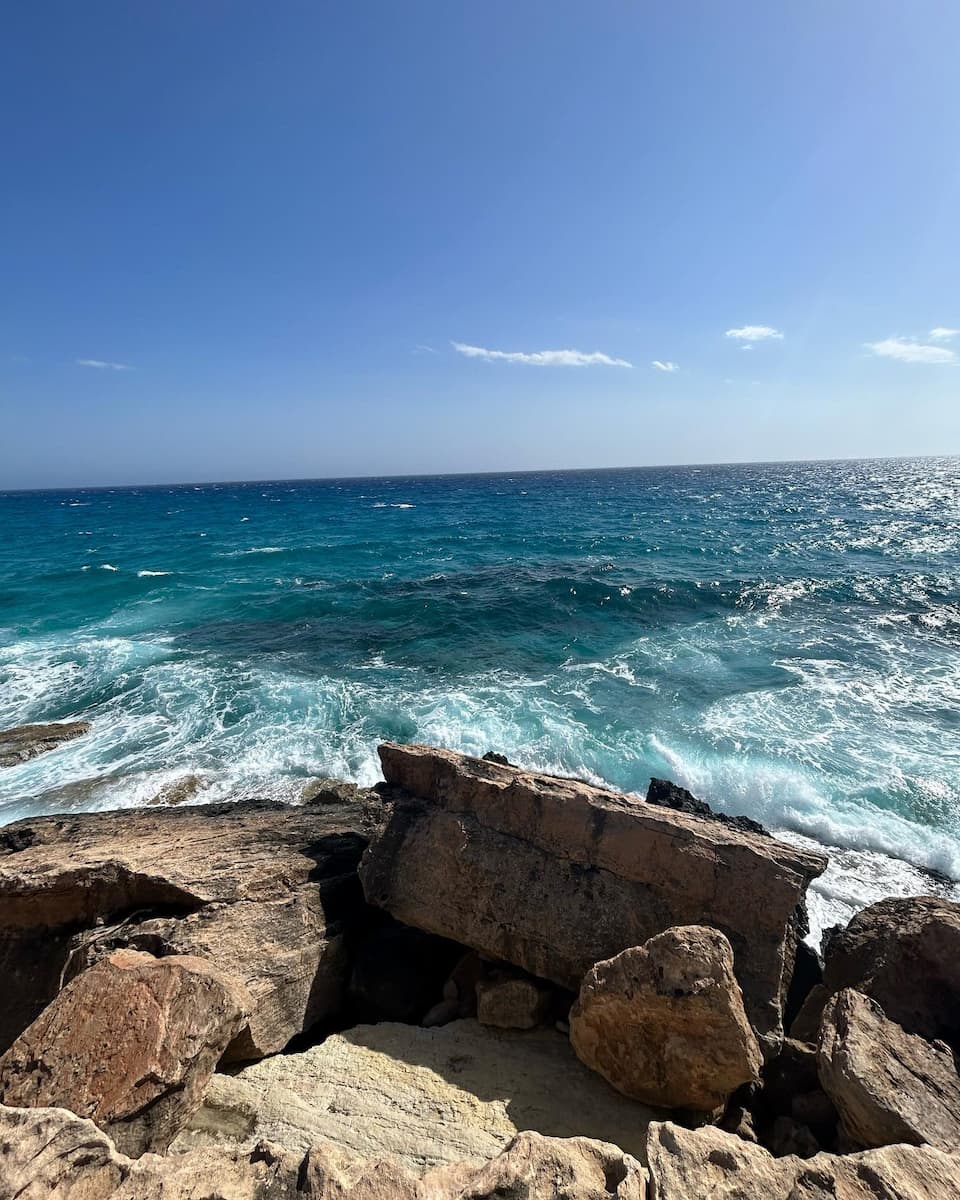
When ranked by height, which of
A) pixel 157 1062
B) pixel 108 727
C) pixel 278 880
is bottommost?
pixel 108 727

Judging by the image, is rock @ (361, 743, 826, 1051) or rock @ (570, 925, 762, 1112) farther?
rock @ (361, 743, 826, 1051)

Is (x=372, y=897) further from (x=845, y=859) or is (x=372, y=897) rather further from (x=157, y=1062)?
(x=845, y=859)

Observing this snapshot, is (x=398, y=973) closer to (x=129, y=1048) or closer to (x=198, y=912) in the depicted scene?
(x=198, y=912)

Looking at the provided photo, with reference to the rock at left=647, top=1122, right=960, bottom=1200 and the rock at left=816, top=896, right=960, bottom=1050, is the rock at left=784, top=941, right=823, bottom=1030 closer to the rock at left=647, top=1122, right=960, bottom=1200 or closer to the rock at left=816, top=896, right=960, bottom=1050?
the rock at left=816, top=896, right=960, bottom=1050

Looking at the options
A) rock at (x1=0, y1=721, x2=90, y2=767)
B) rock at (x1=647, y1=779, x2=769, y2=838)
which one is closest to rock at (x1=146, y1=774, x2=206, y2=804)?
rock at (x1=0, y1=721, x2=90, y2=767)

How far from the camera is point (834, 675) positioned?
17.0 metres

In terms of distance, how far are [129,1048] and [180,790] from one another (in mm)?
8371

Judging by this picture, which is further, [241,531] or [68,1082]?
[241,531]

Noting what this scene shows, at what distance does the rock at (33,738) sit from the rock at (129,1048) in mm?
11294

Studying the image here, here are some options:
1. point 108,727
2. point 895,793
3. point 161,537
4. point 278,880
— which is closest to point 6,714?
point 108,727

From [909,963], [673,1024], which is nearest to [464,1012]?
[673,1024]

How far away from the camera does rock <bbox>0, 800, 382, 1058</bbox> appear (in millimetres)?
5699

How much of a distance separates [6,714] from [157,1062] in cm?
1542

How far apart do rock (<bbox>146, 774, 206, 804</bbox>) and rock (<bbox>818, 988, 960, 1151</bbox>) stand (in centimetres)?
1137
